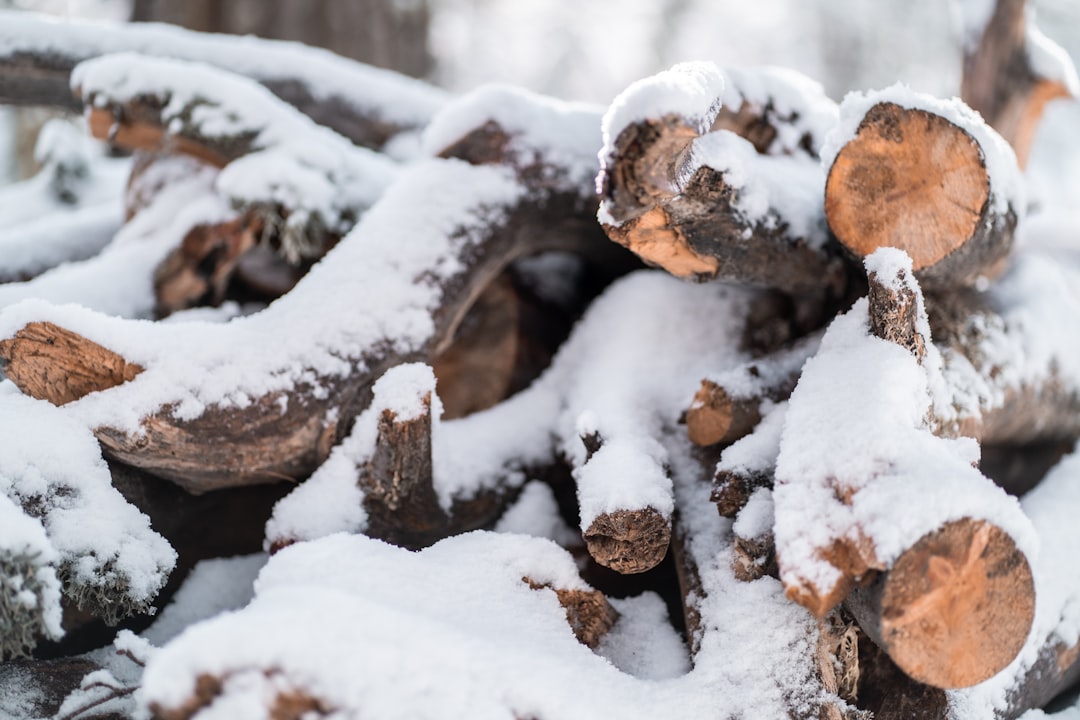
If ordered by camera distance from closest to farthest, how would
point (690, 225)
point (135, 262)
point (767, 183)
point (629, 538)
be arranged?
point (629, 538) < point (690, 225) < point (767, 183) < point (135, 262)

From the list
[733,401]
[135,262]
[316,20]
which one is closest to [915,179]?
[733,401]

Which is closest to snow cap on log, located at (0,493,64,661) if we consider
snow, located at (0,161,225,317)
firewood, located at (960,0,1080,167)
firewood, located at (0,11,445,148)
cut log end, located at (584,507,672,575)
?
snow, located at (0,161,225,317)

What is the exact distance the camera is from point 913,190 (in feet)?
4.25

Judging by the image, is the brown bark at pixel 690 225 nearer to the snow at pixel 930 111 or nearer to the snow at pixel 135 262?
the snow at pixel 930 111

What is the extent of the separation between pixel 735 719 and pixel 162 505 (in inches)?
44.3

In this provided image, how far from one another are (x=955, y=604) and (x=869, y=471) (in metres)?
0.19

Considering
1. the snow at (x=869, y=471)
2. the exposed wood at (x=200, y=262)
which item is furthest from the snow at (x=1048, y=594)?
the exposed wood at (x=200, y=262)

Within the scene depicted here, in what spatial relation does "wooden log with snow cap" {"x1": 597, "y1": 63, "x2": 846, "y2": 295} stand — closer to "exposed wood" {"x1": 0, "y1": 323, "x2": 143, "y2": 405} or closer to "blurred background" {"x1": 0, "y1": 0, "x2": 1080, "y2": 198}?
"exposed wood" {"x1": 0, "y1": 323, "x2": 143, "y2": 405}

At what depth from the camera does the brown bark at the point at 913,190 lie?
1.25 metres

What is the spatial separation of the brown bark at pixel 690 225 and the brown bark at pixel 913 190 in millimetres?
153

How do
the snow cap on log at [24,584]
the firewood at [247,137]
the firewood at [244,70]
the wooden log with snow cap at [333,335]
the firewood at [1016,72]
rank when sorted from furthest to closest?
the firewood at [1016,72]
the firewood at [244,70]
the firewood at [247,137]
the wooden log with snow cap at [333,335]
the snow cap on log at [24,584]

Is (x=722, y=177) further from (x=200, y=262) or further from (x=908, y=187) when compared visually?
(x=200, y=262)

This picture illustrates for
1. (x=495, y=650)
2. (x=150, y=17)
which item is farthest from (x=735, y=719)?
(x=150, y=17)

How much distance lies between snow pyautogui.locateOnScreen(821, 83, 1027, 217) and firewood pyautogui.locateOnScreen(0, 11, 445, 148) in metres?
1.67
